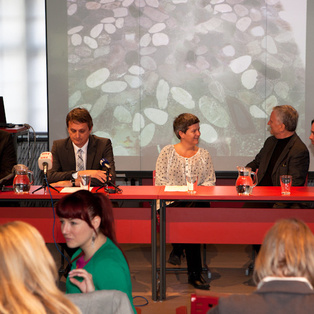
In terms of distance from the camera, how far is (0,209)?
13.3ft

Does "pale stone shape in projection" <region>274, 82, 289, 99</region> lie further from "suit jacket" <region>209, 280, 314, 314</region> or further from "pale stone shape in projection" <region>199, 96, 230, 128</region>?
"suit jacket" <region>209, 280, 314, 314</region>

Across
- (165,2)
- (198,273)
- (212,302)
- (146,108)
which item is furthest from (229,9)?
(212,302)

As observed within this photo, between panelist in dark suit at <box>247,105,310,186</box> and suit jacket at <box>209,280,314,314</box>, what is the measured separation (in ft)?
9.55

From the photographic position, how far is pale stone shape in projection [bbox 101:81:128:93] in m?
6.20

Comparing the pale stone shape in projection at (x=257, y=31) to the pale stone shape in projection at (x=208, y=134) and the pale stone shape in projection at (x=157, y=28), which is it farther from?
the pale stone shape in projection at (x=208, y=134)

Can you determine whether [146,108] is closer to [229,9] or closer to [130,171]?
[130,171]

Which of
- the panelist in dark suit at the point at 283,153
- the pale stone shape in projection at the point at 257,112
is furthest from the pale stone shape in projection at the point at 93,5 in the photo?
the panelist in dark suit at the point at 283,153

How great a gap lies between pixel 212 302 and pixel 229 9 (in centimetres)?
488

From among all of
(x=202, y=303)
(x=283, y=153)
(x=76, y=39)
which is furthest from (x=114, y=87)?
(x=202, y=303)

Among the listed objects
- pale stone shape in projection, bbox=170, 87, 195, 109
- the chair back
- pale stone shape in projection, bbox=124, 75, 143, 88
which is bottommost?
the chair back

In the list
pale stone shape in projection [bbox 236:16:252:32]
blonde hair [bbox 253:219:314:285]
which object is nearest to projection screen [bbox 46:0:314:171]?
pale stone shape in projection [bbox 236:16:252:32]

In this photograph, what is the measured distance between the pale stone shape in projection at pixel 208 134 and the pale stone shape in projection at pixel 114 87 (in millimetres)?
1010

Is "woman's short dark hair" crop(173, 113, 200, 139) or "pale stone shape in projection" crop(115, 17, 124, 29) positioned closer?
"woman's short dark hair" crop(173, 113, 200, 139)

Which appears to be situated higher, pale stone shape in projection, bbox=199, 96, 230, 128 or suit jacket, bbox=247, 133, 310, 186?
pale stone shape in projection, bbox=199, 96, 230, 128
